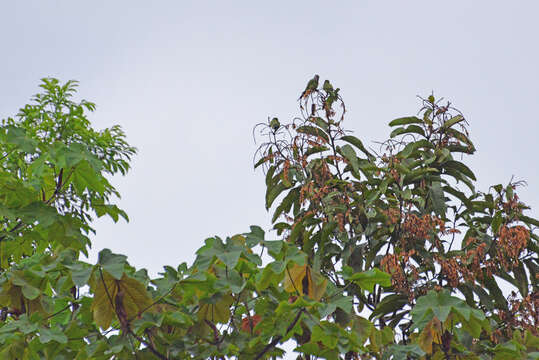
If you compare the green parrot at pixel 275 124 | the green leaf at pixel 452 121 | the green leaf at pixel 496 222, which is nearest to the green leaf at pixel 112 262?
the green parrot at pixel 275 124

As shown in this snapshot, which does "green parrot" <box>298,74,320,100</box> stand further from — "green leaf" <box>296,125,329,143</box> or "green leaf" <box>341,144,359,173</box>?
"green leaf" <box>341,144,359,173</box>

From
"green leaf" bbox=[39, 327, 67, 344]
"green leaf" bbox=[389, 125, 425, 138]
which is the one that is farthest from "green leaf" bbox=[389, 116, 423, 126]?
"green leaf" bbox=[39, 327, 67, 344]

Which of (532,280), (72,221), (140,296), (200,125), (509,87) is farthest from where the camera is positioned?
(200,125)

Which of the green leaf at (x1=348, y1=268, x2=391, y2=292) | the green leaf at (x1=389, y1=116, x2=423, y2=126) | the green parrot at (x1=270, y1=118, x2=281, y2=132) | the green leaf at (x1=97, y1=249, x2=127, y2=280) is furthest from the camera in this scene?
the green leaf at (x1=389, y1=116, x2=423, y2=126)

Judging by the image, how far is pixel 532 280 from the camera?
3.46 meters

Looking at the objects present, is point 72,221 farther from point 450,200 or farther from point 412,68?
point 412,68

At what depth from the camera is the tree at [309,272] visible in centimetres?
235

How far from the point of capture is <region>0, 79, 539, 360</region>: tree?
7.71 ft

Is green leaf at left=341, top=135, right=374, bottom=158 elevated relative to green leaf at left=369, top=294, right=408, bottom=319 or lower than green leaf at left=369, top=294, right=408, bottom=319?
elevated

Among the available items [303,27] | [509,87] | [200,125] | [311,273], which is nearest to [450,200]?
[311,273]

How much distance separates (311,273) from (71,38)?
5.62 m

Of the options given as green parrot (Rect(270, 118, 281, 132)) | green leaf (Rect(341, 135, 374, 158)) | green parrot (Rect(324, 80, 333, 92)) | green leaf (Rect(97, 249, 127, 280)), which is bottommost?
green leaf (Rect(97, 249, 127, 280))

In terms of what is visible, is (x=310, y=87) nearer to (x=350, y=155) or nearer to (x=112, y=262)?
(x=350, y=155)

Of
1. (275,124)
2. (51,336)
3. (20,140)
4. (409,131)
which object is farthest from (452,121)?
(51,336)
